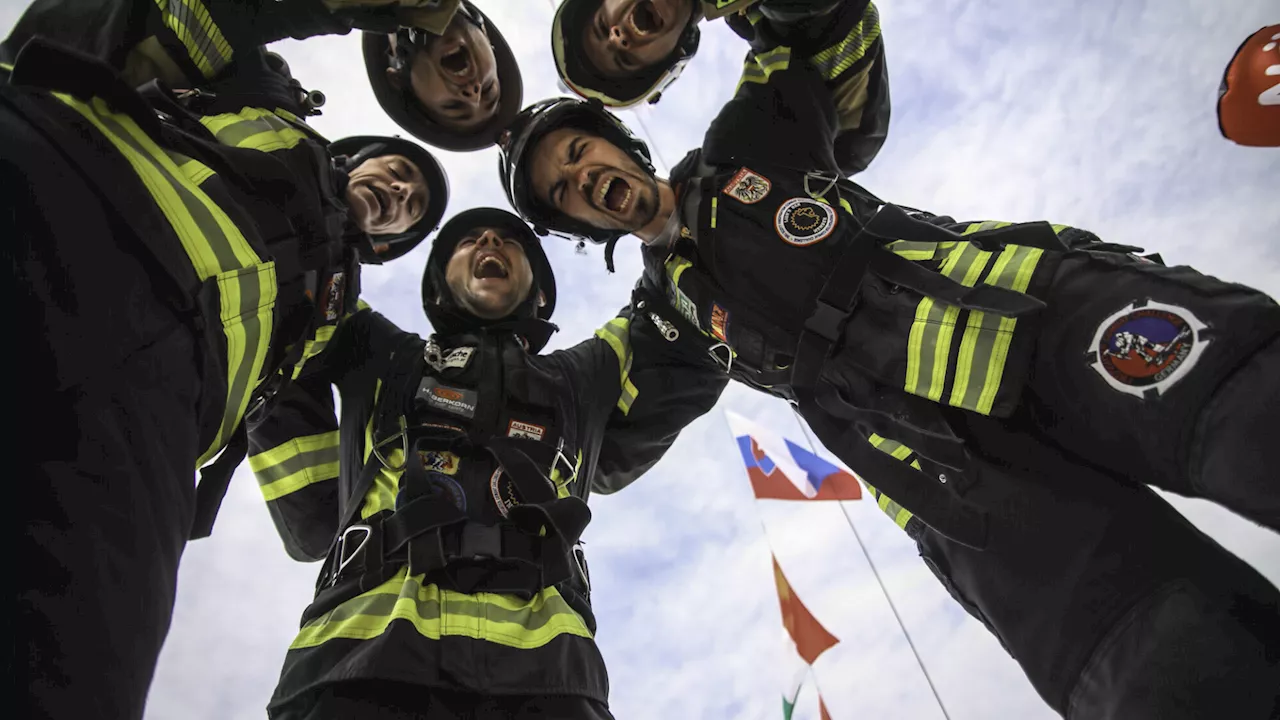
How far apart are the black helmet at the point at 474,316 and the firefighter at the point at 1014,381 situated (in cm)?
80

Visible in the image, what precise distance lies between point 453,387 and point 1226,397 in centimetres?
283

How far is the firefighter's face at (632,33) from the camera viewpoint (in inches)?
140

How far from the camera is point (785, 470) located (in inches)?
254

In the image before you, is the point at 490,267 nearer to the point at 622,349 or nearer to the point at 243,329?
the point at 622,349

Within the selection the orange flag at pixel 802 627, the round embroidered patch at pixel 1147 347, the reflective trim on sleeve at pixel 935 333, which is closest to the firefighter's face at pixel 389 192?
the reflective trim on sleeve at pixel 935 333

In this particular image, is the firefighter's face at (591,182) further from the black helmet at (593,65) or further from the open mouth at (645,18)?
the open mouth at (645,18)

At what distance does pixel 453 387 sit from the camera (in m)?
3.26

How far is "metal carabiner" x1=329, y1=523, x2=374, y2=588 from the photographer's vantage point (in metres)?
2.47

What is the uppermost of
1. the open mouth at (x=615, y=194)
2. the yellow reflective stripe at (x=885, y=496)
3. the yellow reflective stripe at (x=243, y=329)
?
the open mouth at (x=615, y=194)

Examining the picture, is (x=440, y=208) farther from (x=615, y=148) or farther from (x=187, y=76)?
(x=187, y=76)

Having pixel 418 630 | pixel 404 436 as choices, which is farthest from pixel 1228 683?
pixel 404 436

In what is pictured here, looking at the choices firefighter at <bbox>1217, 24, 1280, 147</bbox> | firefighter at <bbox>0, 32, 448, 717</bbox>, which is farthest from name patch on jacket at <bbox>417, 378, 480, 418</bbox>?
firefighter at <bbox>1217, 24, 1280, 147</bbox>

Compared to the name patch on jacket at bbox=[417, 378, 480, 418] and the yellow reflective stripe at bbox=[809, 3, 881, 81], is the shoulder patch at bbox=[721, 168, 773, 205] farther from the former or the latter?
the name patch on jacket at bbox=[417, 378, 480, 418]

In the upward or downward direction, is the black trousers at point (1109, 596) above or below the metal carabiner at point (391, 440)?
below
